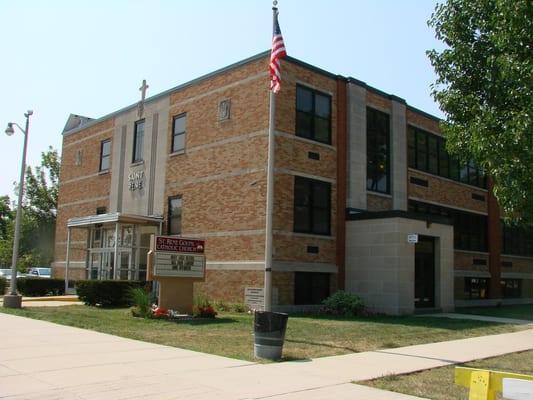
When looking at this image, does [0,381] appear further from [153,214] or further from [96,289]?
[153,214]

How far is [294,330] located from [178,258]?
5.38 m

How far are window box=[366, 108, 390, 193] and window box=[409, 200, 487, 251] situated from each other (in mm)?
4306

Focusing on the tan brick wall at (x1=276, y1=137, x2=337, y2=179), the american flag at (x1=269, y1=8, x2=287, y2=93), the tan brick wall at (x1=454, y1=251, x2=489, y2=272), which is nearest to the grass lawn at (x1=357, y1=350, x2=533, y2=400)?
the american flag at (x1=269, y1=8, x2=287, y2=93)

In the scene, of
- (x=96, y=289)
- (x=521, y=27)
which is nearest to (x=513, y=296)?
(x=96, y=289)

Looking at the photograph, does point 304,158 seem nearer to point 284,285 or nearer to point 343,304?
point 284,285

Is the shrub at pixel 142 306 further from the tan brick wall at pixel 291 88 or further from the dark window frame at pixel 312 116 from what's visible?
the dark window frame at pixel 312 116

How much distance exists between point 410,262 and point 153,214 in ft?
40.2

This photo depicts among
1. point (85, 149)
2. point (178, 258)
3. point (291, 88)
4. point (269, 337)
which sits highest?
point (291, 88)

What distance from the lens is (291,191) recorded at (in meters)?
22.0

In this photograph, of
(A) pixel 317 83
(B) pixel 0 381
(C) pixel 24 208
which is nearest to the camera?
(B) pixel 0 381

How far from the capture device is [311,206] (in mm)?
22891

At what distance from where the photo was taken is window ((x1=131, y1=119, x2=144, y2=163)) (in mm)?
29594

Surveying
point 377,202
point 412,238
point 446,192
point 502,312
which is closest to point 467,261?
point 446,192

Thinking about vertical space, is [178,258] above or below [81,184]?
below
